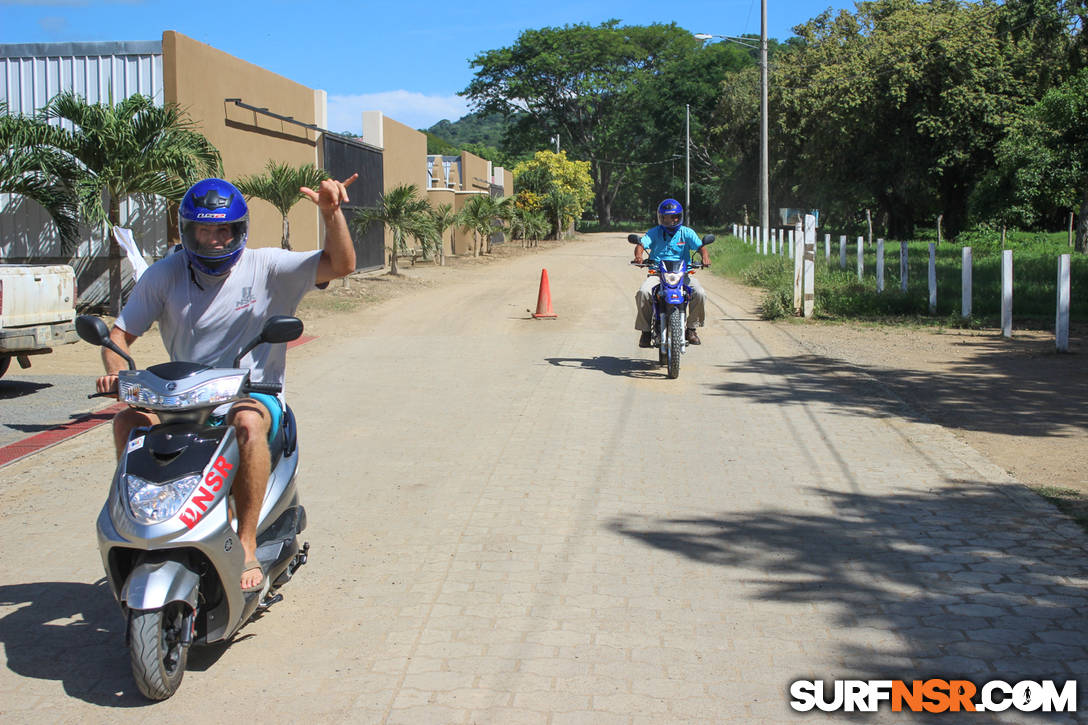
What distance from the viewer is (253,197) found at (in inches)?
825

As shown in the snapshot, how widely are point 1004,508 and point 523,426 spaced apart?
391 centimetres

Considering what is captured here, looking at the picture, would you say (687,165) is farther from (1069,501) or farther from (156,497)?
(156,497)

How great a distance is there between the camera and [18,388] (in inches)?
438

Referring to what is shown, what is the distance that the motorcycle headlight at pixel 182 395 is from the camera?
3.83 meters

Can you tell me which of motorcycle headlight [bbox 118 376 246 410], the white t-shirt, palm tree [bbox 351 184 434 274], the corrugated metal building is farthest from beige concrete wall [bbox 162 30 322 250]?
motorcycle headlight [bbox 118 376 246 410]

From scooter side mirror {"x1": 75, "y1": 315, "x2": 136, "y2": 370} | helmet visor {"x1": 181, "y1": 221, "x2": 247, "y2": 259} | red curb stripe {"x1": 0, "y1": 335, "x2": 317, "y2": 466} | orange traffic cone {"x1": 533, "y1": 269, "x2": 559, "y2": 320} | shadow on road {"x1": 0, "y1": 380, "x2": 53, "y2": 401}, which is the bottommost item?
red curb stripe {"x1": 0, "y1": 335, "x2": 317, "y2": 466}

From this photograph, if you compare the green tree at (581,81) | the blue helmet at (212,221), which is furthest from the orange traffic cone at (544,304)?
the green tree at (581,81)

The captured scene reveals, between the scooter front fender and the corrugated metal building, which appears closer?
the scooter front fender

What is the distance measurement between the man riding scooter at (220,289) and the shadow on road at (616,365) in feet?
23.5

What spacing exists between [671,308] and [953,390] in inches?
116

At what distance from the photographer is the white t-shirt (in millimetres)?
4477

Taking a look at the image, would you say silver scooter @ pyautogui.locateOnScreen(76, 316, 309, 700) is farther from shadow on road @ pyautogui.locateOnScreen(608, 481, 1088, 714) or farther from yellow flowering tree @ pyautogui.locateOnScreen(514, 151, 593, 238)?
yellow flowering tree @ pyautogui.locateOnScreen(514, 151, 593, 238)

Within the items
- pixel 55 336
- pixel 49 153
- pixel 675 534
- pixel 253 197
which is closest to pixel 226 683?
pixel 675 534

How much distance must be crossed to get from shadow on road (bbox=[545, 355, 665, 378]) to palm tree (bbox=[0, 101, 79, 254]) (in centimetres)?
815
